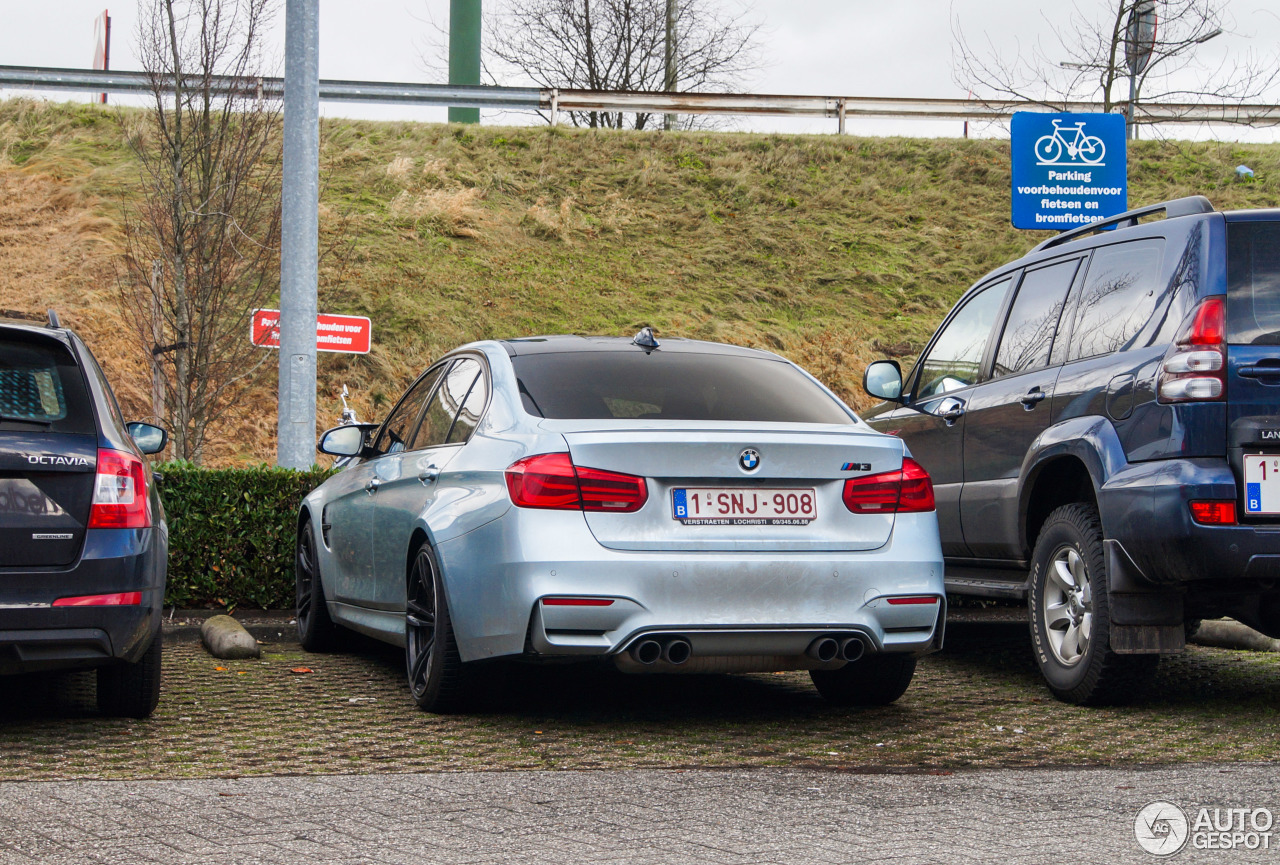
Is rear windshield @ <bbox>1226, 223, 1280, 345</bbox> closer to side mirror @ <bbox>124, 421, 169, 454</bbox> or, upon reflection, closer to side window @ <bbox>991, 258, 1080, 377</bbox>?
side window @ <bbox>991, 258, 1080, 377</bbox>

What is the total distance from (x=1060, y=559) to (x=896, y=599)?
1.34 metres

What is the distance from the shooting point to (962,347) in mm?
7531

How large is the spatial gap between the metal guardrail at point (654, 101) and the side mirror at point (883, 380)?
58.4 ft

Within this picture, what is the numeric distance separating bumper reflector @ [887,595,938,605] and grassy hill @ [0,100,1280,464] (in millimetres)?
13673

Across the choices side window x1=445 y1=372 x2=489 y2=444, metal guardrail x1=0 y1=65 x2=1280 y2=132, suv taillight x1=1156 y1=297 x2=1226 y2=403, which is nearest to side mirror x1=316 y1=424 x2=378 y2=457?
side window x1=445 y1=372 x2=489 y2=444

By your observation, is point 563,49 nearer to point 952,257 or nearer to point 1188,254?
point 952,257

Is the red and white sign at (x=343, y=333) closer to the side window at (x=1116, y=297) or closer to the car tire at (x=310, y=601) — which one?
the car tire at (x=310, y=601)

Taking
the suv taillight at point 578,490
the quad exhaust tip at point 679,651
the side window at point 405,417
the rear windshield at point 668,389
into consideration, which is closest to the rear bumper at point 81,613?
the suv taillight at point 578,490

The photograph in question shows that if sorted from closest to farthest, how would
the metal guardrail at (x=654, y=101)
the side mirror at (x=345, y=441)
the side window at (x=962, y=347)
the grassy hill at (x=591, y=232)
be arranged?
the side mirror at (x=345, y=441)
the side window at (x=962, y=347)
the grassy hill at (x=591, y=232)
the metal guardrail at (x=654, y=101)

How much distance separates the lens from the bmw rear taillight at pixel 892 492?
512 cm

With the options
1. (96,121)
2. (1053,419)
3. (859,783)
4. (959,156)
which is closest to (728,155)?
(959,156)

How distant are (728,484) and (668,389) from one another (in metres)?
0.73

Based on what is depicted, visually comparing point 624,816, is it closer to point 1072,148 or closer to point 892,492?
point 892,492
